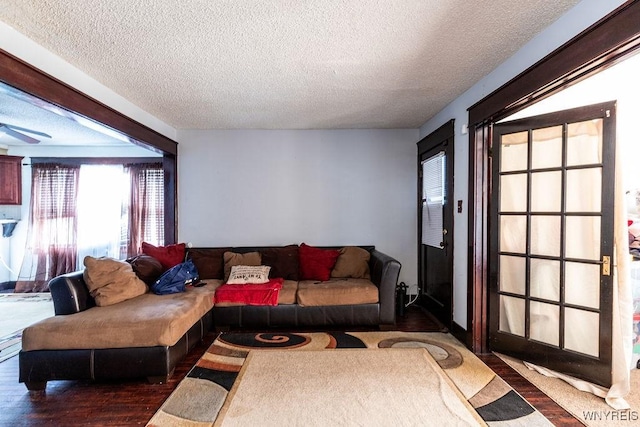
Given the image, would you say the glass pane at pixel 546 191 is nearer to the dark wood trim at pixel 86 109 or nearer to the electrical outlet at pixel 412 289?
the electrical outlet at pixel 412 289

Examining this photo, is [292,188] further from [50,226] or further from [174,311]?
[50,226]

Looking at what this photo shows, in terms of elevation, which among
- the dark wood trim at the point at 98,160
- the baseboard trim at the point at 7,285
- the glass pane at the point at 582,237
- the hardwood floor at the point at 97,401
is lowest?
the hardwood floor at the point at 97,401

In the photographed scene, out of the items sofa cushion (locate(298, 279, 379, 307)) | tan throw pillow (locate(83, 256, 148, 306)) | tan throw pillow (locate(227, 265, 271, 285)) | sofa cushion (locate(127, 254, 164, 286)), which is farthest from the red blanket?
tan throw pillow (locate(83, 256, 148, 306))

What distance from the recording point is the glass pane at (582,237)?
7.36 ft

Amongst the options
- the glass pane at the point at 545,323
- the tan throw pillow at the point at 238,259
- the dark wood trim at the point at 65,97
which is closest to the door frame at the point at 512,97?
the glass pane at the point at 545,323

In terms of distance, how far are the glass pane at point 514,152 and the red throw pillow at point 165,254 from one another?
375cm

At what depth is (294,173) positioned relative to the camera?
441 cm

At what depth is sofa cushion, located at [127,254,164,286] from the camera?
3.28 meters

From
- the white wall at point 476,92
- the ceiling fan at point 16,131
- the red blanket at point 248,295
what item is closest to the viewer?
the white wall at point 476,92

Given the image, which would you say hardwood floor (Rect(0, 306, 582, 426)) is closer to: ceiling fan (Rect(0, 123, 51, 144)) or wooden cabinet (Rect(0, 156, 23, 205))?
ceiling fan (Rect(0, 123, 51, 144))

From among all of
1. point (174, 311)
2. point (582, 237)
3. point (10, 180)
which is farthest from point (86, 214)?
point (582, 237)

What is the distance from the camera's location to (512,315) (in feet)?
8.89

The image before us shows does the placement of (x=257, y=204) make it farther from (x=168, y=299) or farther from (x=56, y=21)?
(x=56, y=21)

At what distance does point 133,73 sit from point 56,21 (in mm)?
714
